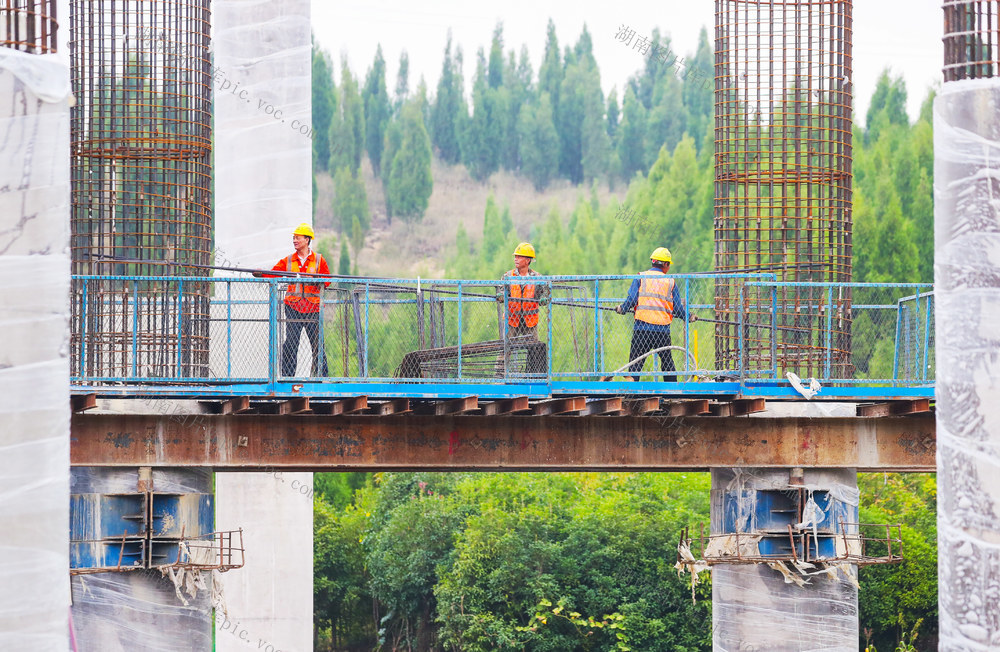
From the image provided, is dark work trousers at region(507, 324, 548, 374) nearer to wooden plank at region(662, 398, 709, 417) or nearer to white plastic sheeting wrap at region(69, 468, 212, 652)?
wooden plank at region(662, 398, 709, 417)

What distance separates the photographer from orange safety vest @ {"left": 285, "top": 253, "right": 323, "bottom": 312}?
19.3 meters

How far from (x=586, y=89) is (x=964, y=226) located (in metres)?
137

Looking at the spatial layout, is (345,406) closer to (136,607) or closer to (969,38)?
(136,607)

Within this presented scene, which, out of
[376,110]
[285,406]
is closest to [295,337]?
[285,406]

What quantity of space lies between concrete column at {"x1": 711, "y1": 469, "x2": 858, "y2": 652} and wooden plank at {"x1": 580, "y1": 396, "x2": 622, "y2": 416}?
2509 millimetres

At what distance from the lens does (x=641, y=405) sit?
18359mm

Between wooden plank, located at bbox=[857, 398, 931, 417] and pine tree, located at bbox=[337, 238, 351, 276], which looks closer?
wooden plank, located at bbox=[857, 398, 931, 417]

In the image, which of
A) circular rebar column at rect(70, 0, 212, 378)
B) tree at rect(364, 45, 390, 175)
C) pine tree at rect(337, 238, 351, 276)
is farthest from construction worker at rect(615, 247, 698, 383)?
tree at rect(364, 45, 390, 175)

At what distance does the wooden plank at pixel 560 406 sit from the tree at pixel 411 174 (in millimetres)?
115419

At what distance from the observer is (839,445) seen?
19.6 m

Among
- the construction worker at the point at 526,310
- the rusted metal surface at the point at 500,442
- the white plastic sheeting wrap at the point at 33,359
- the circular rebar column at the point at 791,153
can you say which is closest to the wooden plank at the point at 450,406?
the rusted metal surface at the point at 500,442

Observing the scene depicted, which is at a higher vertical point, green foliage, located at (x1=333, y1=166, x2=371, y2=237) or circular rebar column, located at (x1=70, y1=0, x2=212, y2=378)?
green foliage, located at (x1=333, y1=166, x2=371, y2=237)

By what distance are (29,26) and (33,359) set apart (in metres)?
2.35

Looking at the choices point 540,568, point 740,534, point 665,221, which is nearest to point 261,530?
point 740,534
